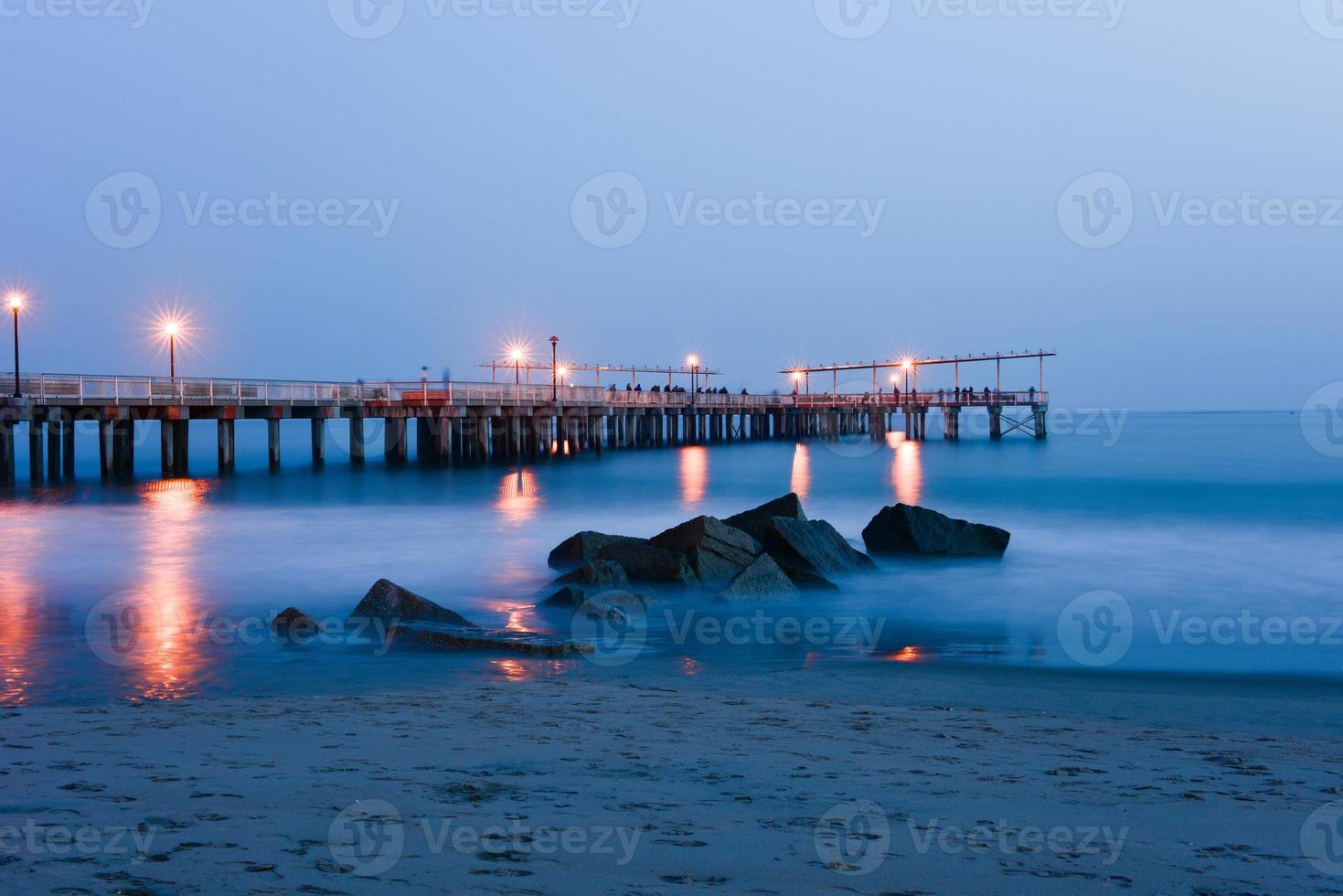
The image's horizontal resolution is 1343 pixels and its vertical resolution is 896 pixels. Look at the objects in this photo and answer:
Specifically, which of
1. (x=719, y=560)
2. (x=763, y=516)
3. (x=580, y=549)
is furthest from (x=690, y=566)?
(x=580, y=549)

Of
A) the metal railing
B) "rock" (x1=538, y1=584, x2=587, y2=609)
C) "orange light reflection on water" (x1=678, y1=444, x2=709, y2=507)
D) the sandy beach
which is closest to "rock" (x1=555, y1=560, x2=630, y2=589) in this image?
"rock" (x1=538, y1=584, x2=587, y2=609)

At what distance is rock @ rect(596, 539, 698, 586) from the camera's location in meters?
13.1

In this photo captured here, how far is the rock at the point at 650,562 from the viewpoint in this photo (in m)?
13.1

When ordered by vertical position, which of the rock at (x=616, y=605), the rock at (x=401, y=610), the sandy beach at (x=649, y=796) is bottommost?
the rock at (x=616, y=605)

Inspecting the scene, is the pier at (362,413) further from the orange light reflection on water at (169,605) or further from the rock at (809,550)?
the rock at (809,550)

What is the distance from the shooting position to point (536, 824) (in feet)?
13.5

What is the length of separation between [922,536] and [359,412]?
2526 cm

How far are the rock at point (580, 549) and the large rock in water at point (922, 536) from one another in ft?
13.7

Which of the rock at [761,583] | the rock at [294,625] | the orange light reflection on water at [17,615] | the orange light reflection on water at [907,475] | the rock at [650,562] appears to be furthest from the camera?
the orange light reflection on water at [907,475]

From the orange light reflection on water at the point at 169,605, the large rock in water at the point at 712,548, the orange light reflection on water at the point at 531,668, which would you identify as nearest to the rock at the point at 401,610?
the orange light reflection on water at the point at 169,605

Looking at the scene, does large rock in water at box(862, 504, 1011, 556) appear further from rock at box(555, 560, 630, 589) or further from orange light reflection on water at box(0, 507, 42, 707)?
orange light reflection on water at box(0, 507, 42, 707)

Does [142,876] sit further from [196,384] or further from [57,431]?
[57,431]

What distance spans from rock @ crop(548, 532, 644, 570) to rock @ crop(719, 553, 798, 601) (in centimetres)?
229

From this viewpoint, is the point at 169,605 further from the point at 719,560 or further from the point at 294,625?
the point at 719,560
